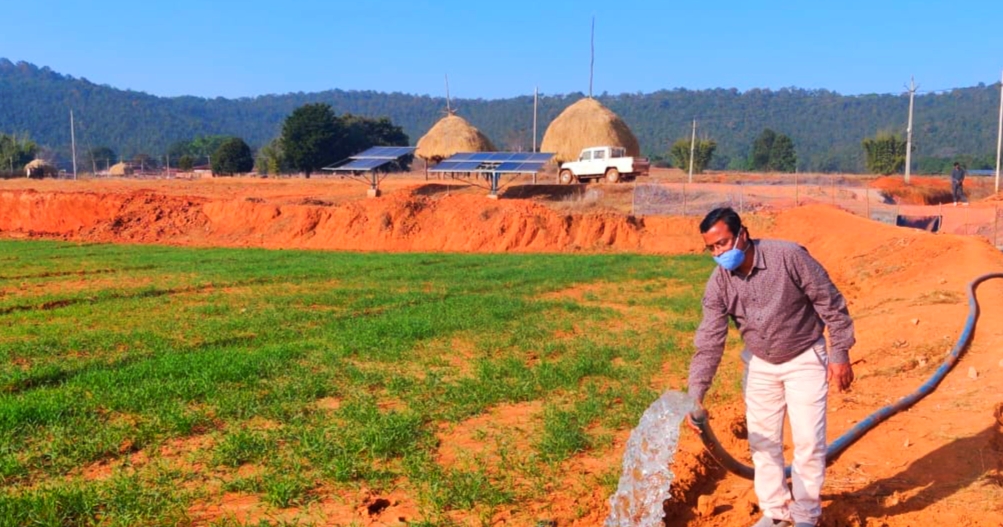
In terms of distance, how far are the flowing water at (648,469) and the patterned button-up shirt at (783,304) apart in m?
0.23

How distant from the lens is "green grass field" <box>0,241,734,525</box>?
612 centimetres

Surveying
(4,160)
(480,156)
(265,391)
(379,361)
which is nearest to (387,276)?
(379,361)

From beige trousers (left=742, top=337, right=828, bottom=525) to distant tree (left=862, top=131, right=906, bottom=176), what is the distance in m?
61.7

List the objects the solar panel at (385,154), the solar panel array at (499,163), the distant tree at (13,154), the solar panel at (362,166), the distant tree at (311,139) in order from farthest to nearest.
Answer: the distant tree at (13,154) < the distant tree at (311,139) < the solar panel at (385,154) < the solar panel at (362,166) < the solar panel array at (499,163)

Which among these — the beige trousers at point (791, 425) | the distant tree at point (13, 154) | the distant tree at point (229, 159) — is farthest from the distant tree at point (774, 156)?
the beige trousers at point (791, 425)

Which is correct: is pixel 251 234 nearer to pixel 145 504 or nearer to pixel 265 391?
pixel 265 391

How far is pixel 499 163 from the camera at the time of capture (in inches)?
1485

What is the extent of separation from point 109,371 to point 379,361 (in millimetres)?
3047

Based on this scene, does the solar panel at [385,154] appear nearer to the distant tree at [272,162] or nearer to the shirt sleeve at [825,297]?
the distant tree at [272,162]

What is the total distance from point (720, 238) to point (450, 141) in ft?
156

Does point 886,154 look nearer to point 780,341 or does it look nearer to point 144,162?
point 780,341

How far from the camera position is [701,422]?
181 inches

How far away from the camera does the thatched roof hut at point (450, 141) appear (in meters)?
51.2

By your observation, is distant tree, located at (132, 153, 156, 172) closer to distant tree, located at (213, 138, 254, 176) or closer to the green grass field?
distant tree, located at (213, 138, 254, 176)
